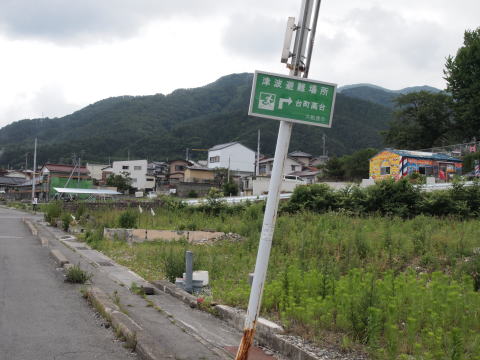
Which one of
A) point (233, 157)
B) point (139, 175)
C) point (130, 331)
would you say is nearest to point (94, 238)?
point (130, 331)

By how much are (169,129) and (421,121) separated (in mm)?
75606

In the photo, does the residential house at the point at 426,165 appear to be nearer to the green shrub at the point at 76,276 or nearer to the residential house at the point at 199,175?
the green shrub at the point at 76,276

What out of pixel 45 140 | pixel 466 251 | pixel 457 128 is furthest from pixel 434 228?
pixel 45 140

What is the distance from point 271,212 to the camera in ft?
14.6

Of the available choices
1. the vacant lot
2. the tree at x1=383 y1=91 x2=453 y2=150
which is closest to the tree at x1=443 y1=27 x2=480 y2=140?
the tree at x1=383 y1=91 x2=453 y2=150

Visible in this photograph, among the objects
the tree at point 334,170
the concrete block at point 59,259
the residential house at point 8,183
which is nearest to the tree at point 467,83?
the tree at point 334,170

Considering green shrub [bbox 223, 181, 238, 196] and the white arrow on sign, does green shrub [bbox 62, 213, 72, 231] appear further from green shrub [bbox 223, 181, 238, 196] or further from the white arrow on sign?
green shrub [bbox 223, 181, 238, 196]

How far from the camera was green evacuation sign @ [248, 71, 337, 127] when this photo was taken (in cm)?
438

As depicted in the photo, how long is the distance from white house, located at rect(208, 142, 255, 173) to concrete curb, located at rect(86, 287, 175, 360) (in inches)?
2550

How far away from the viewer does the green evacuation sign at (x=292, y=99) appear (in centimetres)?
438

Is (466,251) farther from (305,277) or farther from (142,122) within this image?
(142,122)

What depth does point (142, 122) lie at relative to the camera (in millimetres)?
114875

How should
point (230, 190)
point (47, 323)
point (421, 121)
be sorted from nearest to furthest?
point (47, 323) < point (230, 190) < point (421, 121)

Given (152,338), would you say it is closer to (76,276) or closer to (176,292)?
(176,292)
